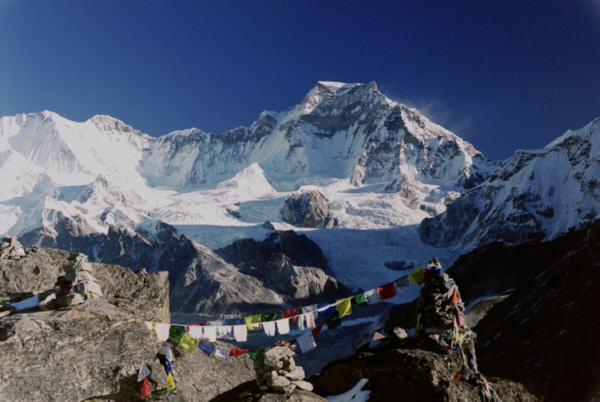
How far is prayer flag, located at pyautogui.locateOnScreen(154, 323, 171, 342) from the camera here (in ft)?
46.5

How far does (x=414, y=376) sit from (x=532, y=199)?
527 feet

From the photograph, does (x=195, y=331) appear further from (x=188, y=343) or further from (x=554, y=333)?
(x=554, y=333)

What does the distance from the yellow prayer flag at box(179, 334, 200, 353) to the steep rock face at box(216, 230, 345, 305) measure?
363ft

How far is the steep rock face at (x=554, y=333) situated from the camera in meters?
17.2

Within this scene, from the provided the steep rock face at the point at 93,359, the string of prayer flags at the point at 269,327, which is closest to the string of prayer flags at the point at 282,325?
the string of prayer flags at the point at 269,327

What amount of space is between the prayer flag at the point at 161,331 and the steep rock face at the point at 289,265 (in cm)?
11105

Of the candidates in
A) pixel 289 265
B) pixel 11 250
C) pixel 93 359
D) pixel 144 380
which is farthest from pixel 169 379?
pixel 289 265

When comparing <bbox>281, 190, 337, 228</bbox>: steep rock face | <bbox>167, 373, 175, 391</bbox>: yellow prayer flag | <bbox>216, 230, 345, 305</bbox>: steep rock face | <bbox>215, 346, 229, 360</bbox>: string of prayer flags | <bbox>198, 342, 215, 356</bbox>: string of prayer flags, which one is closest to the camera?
<bbox>167, 373, 175, 391</bbox>: yellow prayer flag

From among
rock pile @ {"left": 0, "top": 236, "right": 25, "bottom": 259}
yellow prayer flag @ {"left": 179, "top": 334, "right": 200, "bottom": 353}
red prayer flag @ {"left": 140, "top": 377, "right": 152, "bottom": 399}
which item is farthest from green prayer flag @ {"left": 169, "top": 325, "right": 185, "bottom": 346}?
rock pile @ {"left": 0, "top": 236, "right": 25, "bottom": 259}

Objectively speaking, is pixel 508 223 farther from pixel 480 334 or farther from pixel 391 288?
pixel 391 288

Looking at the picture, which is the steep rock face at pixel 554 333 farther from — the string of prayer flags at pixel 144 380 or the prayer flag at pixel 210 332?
the string of prayer flags at pixel 144 380

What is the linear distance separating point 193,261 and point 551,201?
128809 millimetres

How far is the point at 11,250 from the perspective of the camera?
68.5 ft

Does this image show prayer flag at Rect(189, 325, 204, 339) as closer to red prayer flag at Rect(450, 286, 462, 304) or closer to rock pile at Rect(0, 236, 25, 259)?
red prayer flag at Rect(450, 286, 462, 304)
